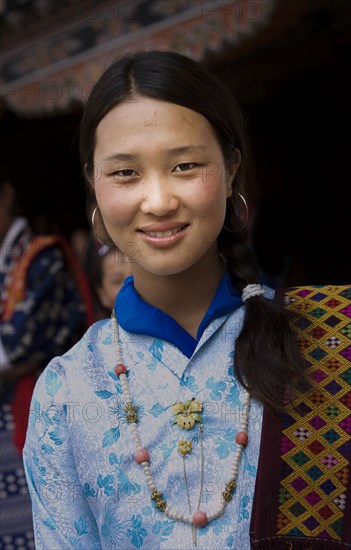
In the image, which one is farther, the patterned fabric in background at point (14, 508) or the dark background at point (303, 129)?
the dark background at point (303, 129)

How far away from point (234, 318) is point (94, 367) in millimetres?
273

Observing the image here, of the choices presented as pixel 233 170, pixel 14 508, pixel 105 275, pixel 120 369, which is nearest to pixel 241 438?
pixel 120 369

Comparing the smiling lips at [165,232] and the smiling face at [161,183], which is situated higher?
the smiling face at [161,183]

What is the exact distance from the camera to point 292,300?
5.14 feet

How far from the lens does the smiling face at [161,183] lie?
1.42 m

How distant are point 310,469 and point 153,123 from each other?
632mm

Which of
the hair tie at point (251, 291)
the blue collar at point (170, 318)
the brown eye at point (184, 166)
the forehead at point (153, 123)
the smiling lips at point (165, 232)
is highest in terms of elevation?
the forehead at point (153, 123)

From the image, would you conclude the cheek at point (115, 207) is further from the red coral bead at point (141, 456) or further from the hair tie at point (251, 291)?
the red coral bead at point (141, 456)

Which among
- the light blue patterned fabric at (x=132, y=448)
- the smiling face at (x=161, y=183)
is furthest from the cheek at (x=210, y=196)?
the light blue patterned fabric at (x=132, y=448)

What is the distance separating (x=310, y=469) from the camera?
1420mm

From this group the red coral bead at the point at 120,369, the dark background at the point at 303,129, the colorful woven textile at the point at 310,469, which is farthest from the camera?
the dark background at the point at 303,129

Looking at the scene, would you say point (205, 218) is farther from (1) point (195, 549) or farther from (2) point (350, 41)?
(2) point (350, 41)

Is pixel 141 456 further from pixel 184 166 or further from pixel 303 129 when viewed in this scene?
pixel 303 129

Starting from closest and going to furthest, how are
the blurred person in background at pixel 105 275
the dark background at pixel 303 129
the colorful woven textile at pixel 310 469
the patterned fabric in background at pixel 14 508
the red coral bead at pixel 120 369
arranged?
the colorful woven textile at pixel 310 469
the red coral bead at pixel 120 369
the blurred person in background at pixel 105 275
the patterned fabric in background at pixel 14 508
the dark background at pixel 303 129
